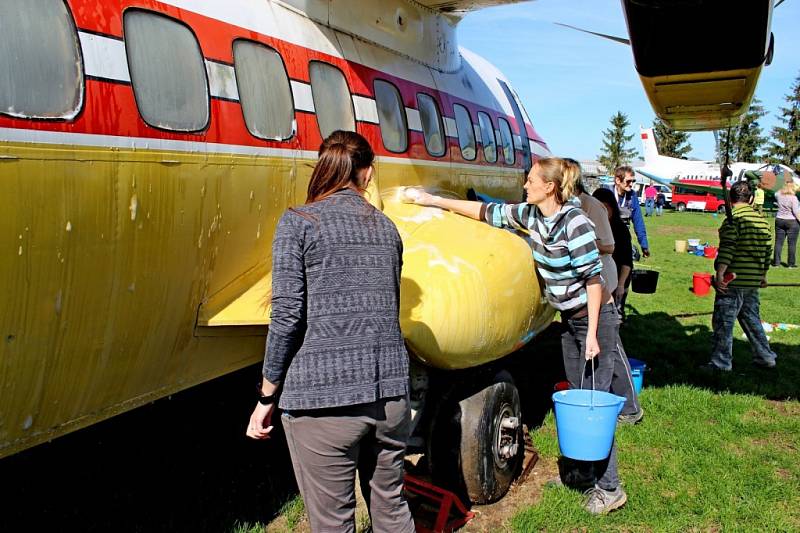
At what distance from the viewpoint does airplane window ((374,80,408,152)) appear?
493 cm

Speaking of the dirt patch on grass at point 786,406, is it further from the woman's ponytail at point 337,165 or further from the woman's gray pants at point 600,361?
the woman's ponytail at point 337,165

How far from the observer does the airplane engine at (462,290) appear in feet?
11.7

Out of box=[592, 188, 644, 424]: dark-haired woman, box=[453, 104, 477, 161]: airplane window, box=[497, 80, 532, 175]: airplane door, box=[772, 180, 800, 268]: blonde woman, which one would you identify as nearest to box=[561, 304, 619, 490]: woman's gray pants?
box=[592, 188, 644, 424]: dark-haired woman

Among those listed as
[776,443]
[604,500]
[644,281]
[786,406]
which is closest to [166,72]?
[604,500]

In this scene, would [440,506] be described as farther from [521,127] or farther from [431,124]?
[521,127]

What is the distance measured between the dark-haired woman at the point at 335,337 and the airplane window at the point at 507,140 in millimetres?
5304

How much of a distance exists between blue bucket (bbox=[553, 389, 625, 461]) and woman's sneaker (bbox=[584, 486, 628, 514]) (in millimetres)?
344

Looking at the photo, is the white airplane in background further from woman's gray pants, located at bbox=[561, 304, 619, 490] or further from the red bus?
woman's gray pants, located at bbox=[561, 304, 619, 490]

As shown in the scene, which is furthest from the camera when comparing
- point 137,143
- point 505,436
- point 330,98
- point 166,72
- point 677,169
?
point 677,169

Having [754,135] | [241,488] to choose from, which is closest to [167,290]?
[241,488]

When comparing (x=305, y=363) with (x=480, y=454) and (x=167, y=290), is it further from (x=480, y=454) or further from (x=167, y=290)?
(x=480, y=454)

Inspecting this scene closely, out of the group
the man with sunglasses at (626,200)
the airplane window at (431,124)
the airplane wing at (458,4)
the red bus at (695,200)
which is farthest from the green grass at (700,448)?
the red bus at (695,200)

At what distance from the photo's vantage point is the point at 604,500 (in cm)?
414

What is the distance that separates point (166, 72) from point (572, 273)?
2430mm
